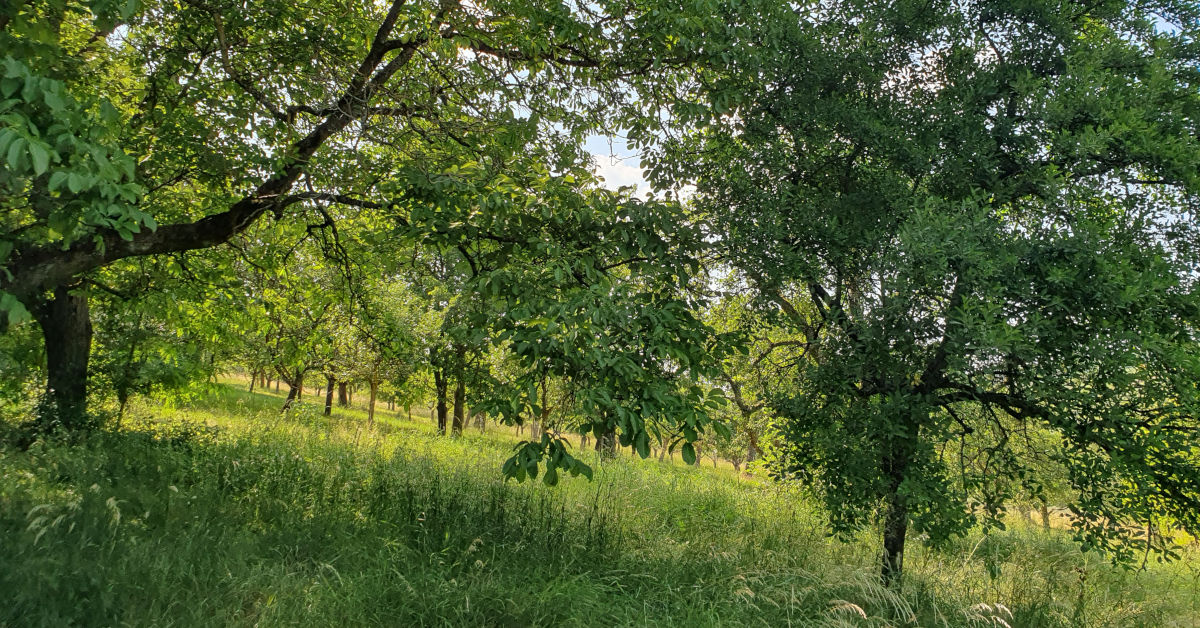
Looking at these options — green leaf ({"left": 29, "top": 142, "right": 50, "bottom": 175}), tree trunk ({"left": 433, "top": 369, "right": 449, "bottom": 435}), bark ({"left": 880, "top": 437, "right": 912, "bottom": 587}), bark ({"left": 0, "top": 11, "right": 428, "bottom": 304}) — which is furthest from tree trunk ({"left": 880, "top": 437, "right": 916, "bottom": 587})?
tree trunk ({"left": 433, "top": 369, "right": 449, "bottom": 435})

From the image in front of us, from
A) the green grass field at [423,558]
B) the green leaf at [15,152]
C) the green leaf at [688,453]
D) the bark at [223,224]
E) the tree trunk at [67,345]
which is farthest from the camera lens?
the tree trunk at [67,345]

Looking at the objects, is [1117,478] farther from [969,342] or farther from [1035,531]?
[1035,531]

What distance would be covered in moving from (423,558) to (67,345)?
25.5ft

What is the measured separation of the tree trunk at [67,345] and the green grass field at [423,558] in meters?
1.31

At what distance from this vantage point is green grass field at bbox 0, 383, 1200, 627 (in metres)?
3.82

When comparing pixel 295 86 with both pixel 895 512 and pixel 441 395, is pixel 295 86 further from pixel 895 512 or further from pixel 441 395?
pixel 441 395

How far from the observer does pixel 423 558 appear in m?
4.85

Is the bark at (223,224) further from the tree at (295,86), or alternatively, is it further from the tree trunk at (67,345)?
the tree trunk at (67,345)

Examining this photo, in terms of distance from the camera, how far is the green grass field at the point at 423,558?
3.82 metres

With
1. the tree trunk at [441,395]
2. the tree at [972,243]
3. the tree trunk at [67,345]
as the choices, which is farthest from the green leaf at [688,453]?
the tree trunk at [441,395]

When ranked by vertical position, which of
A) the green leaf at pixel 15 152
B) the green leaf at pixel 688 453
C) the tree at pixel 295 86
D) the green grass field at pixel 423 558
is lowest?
the green grass field at pixel 423 558

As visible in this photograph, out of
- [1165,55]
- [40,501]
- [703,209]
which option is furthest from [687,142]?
[40,501]

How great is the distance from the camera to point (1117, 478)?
493 cm

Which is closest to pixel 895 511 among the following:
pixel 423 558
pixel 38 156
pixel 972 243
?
pixel 972 243
